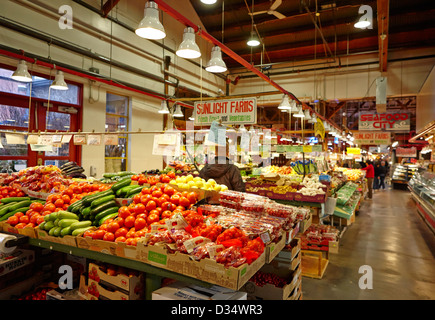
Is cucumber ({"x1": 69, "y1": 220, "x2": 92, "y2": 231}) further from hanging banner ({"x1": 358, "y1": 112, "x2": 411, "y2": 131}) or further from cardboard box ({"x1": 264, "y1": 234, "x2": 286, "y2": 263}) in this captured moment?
hanging banner ({"x1": 358, "y1": 112, "x2": 411, "y2": 131})

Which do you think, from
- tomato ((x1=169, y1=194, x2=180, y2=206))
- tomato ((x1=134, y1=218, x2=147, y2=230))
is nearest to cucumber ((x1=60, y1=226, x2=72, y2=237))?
tomato ((x1=134, y1=218, x2=147, y2=230))

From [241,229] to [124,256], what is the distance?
0.99m

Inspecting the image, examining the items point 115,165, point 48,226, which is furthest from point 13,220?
point 115,165

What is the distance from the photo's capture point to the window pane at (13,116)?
600 centimetres

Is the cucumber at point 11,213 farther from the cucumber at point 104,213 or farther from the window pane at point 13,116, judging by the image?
the window pane at point 13,116

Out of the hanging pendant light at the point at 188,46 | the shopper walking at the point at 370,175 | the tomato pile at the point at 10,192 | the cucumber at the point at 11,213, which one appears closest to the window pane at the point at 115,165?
the tomato pile at the point at 10,192

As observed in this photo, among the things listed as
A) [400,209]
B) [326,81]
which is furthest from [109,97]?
[400,209]

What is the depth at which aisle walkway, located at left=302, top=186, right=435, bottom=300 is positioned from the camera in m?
4.01

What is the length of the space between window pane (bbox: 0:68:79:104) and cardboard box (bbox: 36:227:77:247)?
4.75 meters

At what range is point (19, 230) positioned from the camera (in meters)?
2.85

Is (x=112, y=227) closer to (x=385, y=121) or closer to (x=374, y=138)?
(x=385, y=121)

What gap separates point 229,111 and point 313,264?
302 centimetres

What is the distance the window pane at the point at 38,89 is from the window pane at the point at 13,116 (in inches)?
14.5

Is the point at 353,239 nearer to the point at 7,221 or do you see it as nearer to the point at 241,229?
the point at 241,229
